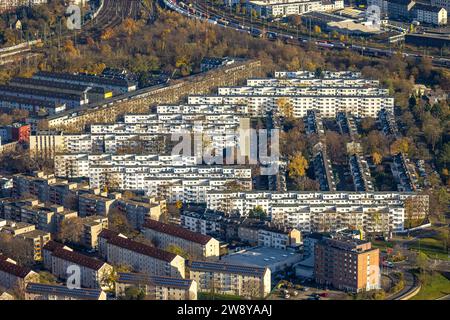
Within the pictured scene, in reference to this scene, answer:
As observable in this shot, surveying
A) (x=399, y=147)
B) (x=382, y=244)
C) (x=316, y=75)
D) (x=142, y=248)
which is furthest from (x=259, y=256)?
(x=316, y=75)

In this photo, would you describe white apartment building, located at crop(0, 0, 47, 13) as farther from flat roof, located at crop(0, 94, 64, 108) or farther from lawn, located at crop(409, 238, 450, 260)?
lawn, located at crop(409, 238, 450, 260)

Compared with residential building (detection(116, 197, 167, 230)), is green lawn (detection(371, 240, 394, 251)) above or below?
below

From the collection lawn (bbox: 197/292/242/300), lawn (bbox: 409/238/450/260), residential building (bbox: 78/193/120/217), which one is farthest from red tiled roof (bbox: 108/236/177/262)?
lawn (bbox: 409/238/450/260)

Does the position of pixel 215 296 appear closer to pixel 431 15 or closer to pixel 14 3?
pixel 431 15

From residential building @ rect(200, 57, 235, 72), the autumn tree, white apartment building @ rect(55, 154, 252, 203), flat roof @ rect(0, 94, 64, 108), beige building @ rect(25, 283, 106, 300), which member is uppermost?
residential building @ rect(200, 57, 235, 72)

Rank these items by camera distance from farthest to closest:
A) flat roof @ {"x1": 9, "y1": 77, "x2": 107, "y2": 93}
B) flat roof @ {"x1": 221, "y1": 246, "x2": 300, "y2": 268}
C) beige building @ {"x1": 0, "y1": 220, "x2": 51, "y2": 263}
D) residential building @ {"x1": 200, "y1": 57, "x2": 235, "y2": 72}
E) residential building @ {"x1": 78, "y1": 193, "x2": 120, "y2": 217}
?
residential building @ {"x1": 200, "y1": 57, "x2": 235, "y2": 72} < flat roof @ {"x1": 9, "y1": 77, "x2": 107, "y2": 93} < residential building @ {"x1": 78, "y1": 193, "x2": 120, "y2": 217} < beige building @ {"x1": 0, "y1": 220, "x2": 51, "y2": 263} < flat roof @ {"x1": 221, "y1": 246, "x2": 300, "y2": 268}

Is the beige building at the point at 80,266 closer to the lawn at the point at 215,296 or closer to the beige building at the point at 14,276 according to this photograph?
the beige building at the point at 14,276

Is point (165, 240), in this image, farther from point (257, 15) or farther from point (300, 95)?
point (257, 15)
